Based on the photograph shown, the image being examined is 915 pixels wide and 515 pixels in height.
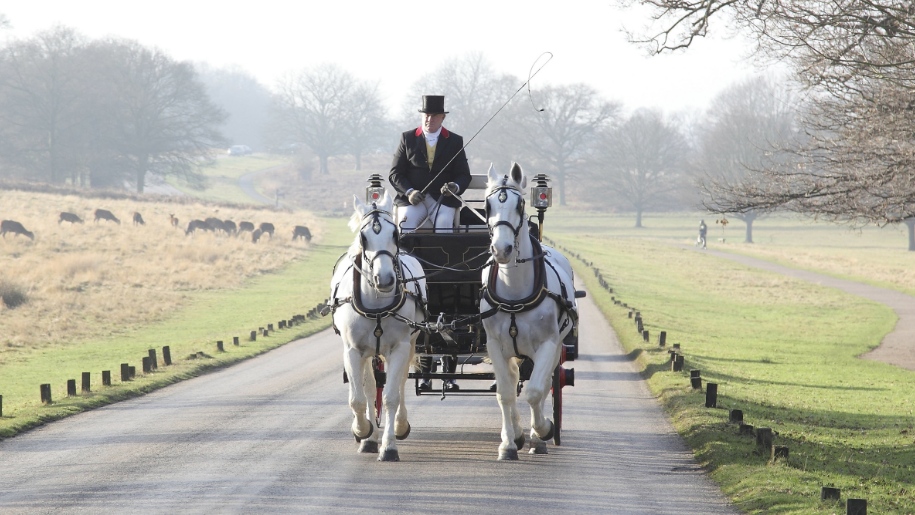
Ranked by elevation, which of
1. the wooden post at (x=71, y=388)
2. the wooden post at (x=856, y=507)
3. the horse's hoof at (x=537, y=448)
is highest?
the wooden post at (x=856, y=507)

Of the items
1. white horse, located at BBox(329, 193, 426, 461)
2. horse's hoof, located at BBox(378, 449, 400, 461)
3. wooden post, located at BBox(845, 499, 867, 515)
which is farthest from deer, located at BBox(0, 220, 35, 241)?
wooden post, located at BBox(845, 499, 867, 515)

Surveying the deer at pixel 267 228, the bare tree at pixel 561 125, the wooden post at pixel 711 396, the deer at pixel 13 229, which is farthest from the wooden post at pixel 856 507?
the bare tree at pixel 561 125

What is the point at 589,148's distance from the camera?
101500 millimetres

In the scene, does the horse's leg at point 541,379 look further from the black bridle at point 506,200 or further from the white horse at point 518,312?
the black bridle at point 506,200

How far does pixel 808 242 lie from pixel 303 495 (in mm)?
77646

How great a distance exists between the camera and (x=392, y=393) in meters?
9.94

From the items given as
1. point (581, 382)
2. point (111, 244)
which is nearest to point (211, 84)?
point (111, 244)

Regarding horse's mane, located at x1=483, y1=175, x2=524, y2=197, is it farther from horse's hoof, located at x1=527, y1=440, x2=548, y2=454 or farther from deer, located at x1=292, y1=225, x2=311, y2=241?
deer, located at x1=292, y1=225, x2=311, y2=241

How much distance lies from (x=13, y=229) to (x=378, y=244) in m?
36.5

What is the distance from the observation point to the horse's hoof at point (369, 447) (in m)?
10.5

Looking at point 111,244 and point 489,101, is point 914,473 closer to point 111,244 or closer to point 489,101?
point 111,244

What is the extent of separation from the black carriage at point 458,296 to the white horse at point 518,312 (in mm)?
866

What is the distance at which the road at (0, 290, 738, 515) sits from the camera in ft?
27.3

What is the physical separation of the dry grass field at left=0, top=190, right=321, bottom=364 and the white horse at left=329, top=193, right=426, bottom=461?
46.1ft
